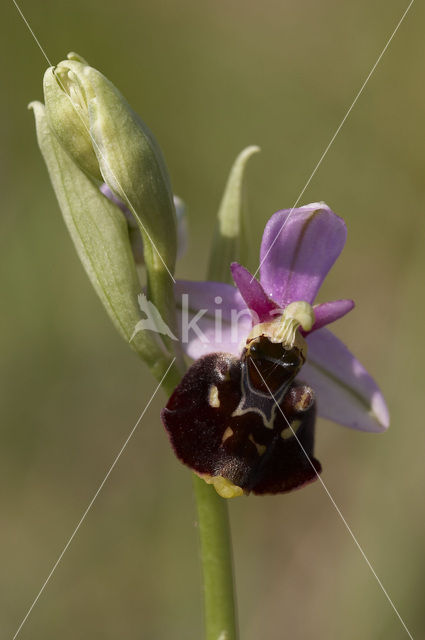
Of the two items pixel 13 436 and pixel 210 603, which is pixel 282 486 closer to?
pixel 210 603

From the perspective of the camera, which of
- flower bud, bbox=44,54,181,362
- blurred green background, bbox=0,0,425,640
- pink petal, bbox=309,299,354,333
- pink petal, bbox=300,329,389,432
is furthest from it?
blurred green background, bbox=0,0,425,640

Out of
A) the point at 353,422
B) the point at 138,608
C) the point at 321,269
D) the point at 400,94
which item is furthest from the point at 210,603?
the point at 400,94

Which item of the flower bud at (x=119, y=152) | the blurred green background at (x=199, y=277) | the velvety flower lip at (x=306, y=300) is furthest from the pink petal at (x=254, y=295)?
the blurred green background at (x=199, y=277)

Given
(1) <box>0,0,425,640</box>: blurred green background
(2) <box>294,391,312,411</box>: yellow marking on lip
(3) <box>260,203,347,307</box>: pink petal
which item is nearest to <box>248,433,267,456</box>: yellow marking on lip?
(2) <box>294,391,312,411</box>: yellow marking on lip

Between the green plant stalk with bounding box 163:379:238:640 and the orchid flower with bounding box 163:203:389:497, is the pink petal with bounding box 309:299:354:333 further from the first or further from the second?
the green plant stalk with bounding box 163:379:238:640

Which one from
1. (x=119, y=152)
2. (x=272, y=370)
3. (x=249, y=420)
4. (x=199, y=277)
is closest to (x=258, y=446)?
(x=249, y=420)

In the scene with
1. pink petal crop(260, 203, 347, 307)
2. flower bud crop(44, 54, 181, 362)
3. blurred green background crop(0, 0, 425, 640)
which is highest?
flower bud crop(44, 54, 181, 362)

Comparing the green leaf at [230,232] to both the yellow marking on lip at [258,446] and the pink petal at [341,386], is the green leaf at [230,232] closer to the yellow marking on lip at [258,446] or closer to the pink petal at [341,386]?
the pink petal at [341,386]
